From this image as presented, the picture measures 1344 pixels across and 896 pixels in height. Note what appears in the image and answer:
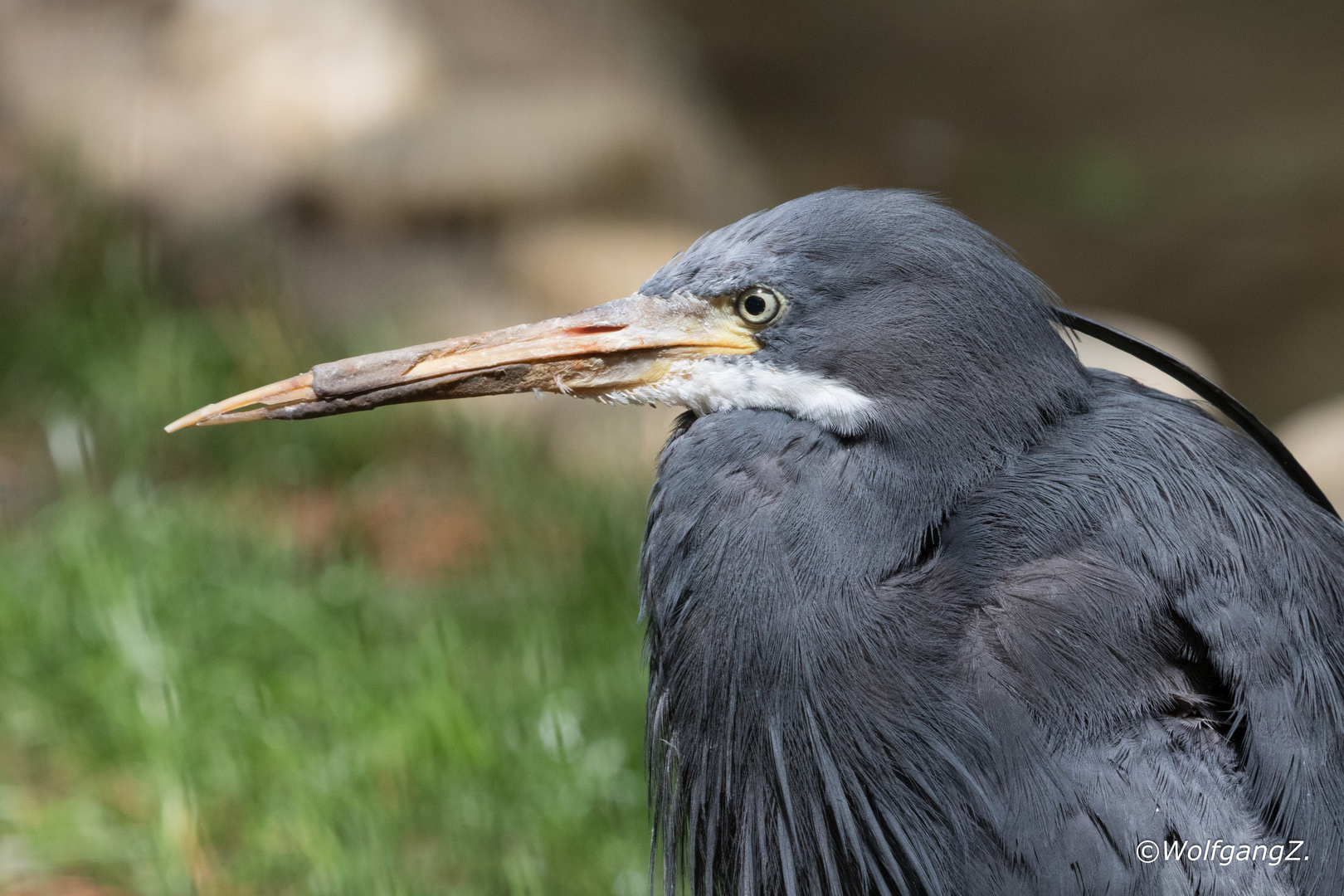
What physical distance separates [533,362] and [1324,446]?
339cm

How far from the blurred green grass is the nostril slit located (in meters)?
1.26

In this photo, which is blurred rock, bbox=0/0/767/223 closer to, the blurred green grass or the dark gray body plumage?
the blurred green grass

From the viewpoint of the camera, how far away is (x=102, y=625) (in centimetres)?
330

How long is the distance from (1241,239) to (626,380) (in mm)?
7462

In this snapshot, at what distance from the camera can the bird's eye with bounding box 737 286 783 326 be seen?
1.96 metres

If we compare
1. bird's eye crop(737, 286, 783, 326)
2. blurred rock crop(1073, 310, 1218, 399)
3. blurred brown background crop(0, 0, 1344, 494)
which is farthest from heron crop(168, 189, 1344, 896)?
blurred brown background crop(0, 0, 1344, 494)

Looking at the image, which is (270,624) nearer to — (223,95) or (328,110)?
(328,110)

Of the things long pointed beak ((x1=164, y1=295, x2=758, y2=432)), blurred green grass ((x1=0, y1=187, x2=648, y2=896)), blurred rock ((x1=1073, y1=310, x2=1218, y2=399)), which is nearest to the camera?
long pointed beak ((x1=164, y1=295, x2=758, y2=432))

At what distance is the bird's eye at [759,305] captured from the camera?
1964mm

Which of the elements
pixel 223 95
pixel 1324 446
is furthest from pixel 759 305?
pixel 223 95

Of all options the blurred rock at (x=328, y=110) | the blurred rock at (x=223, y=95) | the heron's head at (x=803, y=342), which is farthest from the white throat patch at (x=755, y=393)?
the blurred rock at (x=223, y=95)

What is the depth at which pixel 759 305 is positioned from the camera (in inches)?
77.7

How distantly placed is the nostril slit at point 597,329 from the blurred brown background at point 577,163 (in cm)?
265

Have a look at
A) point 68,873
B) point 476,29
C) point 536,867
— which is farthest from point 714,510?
point 476,29
